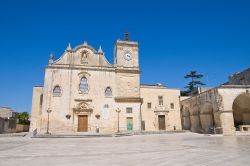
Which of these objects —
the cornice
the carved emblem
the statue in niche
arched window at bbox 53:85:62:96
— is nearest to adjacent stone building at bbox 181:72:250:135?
the cornice

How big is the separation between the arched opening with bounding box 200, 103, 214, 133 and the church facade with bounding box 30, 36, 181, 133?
4597 mm

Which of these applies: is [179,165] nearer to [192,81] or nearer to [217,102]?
[217,102]

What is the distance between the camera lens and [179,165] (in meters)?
5.63

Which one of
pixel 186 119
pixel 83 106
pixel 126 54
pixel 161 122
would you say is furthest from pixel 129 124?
pixel 126 54

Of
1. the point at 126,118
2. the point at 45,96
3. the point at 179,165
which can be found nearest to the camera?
the point at 179,165

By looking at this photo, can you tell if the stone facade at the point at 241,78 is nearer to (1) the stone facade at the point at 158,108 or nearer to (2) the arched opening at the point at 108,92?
(1) the stone facade at the point at 158,108

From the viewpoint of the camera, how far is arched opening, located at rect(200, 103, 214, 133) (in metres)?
25.7

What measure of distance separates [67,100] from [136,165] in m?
21.7

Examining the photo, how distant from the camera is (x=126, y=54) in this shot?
30453 mm

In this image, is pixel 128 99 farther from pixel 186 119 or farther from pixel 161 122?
pixel 186 119

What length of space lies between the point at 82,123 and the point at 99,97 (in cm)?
415

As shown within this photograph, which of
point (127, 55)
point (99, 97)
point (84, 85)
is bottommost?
point (99, 97)

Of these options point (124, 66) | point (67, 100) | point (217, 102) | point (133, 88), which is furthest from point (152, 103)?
point (67, 100)

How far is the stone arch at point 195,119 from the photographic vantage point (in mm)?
28122
